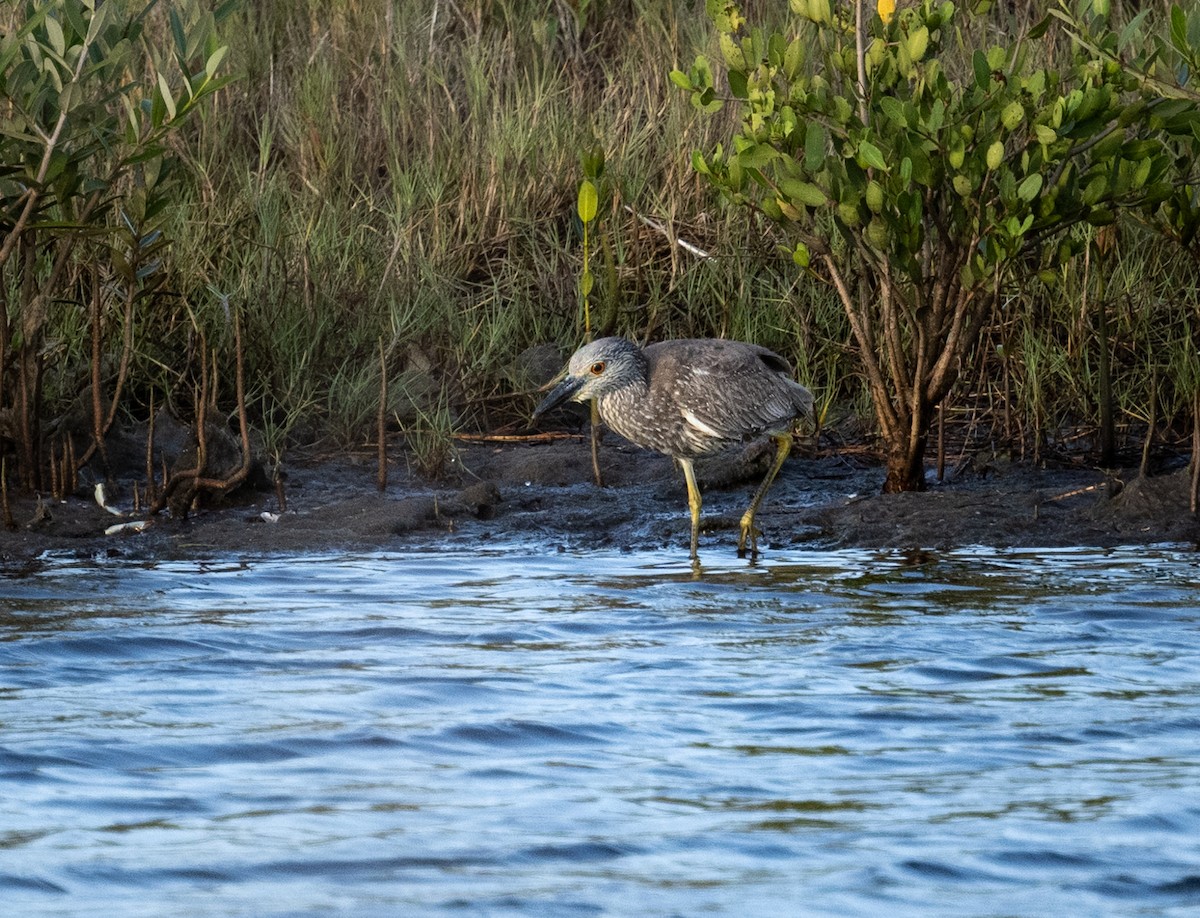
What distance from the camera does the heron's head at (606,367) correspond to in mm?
6754

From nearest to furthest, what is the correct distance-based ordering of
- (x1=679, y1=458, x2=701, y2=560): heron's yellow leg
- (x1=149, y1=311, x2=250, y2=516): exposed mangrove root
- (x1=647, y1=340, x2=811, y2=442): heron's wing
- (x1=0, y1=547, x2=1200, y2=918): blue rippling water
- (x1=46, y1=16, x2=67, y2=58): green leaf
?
(x1=0, y1=547, x2=1200, y2=918): blue rippling water → (x1=46, y1=16, x2=67, y2=58): green leaf → (x1=647, y1=340, x2=811, y2=442): heron's wing → (x1=679, y1=458, x2=701, y2=560): heron's yellow leg → (x1=149, y1=311, x2=250, y2=516): exposed mangrove root

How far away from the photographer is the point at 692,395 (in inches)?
261

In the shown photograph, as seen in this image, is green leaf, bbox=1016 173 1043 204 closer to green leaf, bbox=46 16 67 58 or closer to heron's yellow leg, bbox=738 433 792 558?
heron's yellow leg, bbox=738 433 792 558

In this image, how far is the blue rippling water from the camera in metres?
3.31

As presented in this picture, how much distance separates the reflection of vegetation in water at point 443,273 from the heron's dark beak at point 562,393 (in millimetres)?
782

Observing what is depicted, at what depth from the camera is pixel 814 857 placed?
341 cm

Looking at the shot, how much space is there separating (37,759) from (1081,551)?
13.1ft

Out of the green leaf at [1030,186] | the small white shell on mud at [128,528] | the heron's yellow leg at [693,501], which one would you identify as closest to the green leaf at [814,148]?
the green leaf at [1030,186]

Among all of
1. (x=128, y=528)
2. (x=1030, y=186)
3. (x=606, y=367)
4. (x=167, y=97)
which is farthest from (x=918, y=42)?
(x=128, y=528)

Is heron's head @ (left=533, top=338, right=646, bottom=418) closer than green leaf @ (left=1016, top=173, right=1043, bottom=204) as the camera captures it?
No

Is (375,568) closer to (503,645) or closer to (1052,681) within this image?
(503,645)

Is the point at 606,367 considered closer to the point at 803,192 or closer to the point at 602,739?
the point at 803,192

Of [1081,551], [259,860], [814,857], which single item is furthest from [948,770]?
[1081,551]

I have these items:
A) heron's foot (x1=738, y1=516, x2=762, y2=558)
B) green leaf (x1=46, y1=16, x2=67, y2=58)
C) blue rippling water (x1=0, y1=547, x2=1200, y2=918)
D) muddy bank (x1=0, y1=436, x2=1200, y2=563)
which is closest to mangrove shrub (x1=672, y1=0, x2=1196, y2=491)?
muddy bank (x1=0, y1=436, x2=1200, y2=563)
